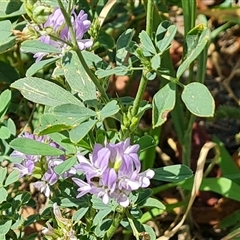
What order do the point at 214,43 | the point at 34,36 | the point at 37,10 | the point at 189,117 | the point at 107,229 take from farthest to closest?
the point at 214,43, the point at 189,117, the point at 107,229, the point at 34,36, the point at 37,10

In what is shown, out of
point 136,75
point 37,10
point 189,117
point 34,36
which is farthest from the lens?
point 136,75

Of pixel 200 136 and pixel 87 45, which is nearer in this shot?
pixel 87 45

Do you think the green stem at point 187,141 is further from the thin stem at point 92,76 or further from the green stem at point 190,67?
the thin stem at point 92,76

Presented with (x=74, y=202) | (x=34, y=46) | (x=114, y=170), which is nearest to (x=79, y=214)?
(x=74, y=202)

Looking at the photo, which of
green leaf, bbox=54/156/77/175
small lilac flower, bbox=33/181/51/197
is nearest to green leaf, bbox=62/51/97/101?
green leaf, bbox=54/156/77/175

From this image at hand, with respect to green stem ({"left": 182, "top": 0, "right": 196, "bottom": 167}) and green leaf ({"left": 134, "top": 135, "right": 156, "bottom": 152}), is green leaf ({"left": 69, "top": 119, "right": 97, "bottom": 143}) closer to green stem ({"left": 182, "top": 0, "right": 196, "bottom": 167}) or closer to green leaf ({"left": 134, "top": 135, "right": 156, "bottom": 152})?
green leaf ({"left": 134, "top": 135, "right": 156, "bottom": 152})

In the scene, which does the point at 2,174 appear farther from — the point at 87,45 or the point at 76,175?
the point at 87,45

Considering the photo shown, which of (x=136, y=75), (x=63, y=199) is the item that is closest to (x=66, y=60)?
(x=63, y=199)
